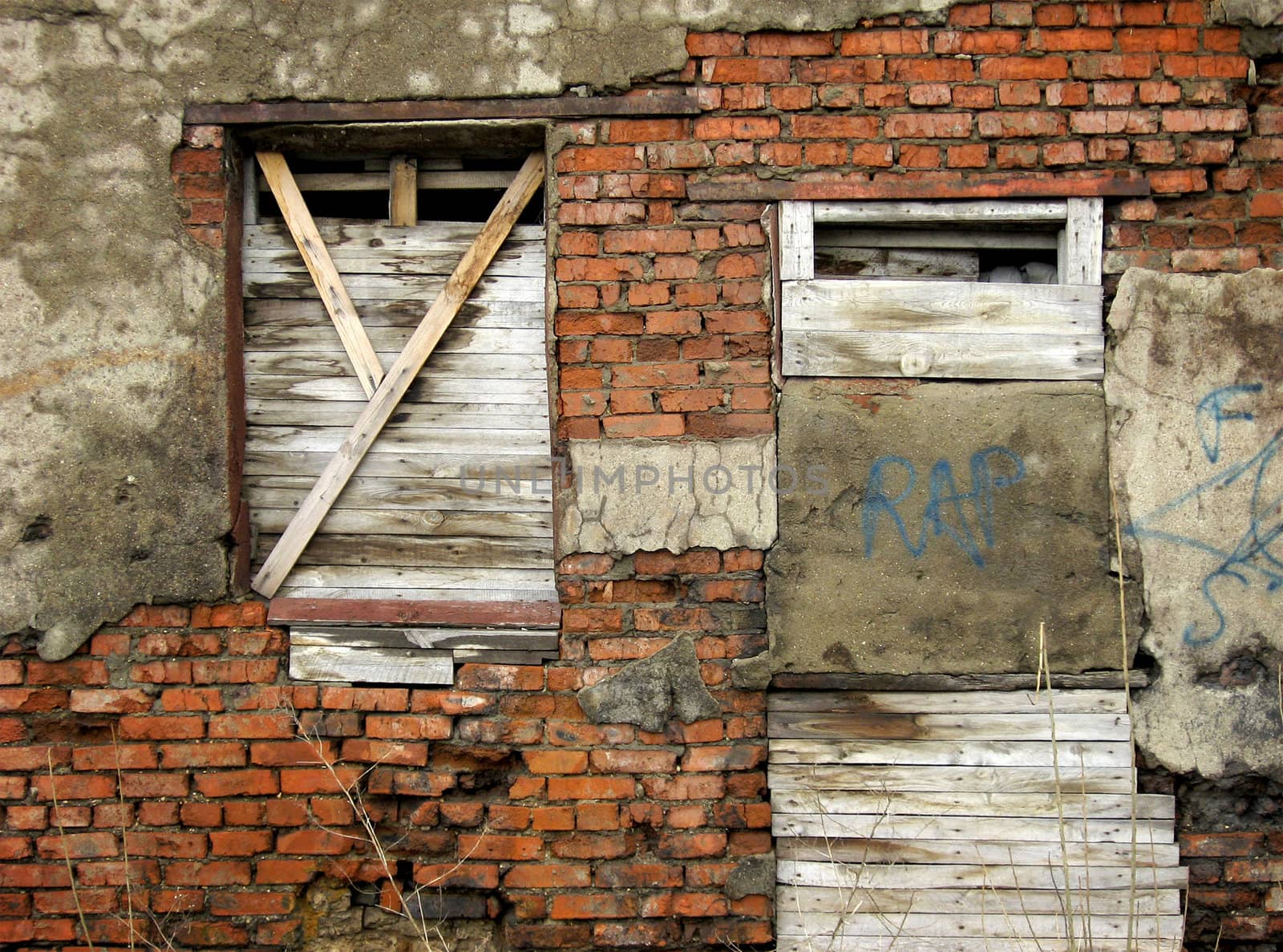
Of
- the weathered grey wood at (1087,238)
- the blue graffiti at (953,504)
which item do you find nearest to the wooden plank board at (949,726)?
the blue graffiti at (953,504)

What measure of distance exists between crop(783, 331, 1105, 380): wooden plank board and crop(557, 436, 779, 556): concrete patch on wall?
0.32m

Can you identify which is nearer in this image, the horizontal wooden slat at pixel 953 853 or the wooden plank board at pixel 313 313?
the horizontal wooden slat at pixel 953 853

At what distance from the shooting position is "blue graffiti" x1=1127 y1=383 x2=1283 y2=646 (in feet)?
9.04

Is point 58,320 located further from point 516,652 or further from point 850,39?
point 850,39

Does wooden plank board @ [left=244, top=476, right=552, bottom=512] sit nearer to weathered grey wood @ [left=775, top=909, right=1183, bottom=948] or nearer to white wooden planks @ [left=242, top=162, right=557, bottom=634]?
white wooden planks @ [left=242, top=162, right=557, bottom=634]

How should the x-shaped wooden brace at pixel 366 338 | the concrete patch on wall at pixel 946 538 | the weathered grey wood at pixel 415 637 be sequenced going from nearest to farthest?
the concrete patch on wall at pixel 946 538, the weathered grey wood at pixel 415 637, the x-shaped wooden brace at pixel 366 338

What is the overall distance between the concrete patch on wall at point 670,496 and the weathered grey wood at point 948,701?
0.51 m

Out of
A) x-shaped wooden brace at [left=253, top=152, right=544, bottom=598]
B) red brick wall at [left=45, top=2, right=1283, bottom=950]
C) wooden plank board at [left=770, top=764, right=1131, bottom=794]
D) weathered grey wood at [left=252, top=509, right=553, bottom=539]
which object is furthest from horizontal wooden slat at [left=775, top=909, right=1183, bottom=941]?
x-shaped wooden brace at [left=253, top=152, right=544, bottom=598]

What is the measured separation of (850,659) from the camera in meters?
2.76

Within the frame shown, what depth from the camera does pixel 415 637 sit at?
9.42 ft

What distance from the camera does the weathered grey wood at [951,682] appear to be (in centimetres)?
275

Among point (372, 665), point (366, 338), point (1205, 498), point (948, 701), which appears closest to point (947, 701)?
point (948, 701)

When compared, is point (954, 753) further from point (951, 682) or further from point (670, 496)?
point (670, 496)

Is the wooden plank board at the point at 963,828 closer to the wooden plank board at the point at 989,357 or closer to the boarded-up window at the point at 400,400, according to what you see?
the boarded-up window at the point at 400,400
